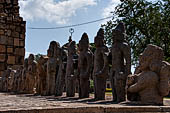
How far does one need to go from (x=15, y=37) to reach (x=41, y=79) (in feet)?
28.5

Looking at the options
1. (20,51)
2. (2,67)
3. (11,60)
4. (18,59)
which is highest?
(20,51)

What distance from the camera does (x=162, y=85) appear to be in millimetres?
5484

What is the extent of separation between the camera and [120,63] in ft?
21.0

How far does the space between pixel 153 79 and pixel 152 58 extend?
1.62 ft

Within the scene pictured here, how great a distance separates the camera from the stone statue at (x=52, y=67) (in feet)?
31.1

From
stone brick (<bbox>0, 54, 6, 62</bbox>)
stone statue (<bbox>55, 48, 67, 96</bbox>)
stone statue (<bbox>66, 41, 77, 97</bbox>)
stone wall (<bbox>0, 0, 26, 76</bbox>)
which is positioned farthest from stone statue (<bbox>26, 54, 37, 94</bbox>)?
stone brick (<bbox>0, 54, 6, 62</bbox>)

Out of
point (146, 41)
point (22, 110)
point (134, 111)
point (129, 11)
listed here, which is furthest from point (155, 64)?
point (129, 11)

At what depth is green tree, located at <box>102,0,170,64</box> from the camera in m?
20.4

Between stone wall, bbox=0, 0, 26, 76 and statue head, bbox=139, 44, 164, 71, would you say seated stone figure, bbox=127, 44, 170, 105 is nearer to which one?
statue head, bbox=139, 44, 164, 71

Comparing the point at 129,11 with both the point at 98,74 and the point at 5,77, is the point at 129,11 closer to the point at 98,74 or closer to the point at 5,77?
the point at 5,77

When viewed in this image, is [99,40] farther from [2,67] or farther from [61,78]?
[2,67]

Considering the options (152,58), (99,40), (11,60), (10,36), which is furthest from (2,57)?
(152,58)

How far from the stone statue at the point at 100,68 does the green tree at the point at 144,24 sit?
12.9 metres

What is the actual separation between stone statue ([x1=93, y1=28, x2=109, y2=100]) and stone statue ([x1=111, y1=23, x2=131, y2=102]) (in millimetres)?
478
